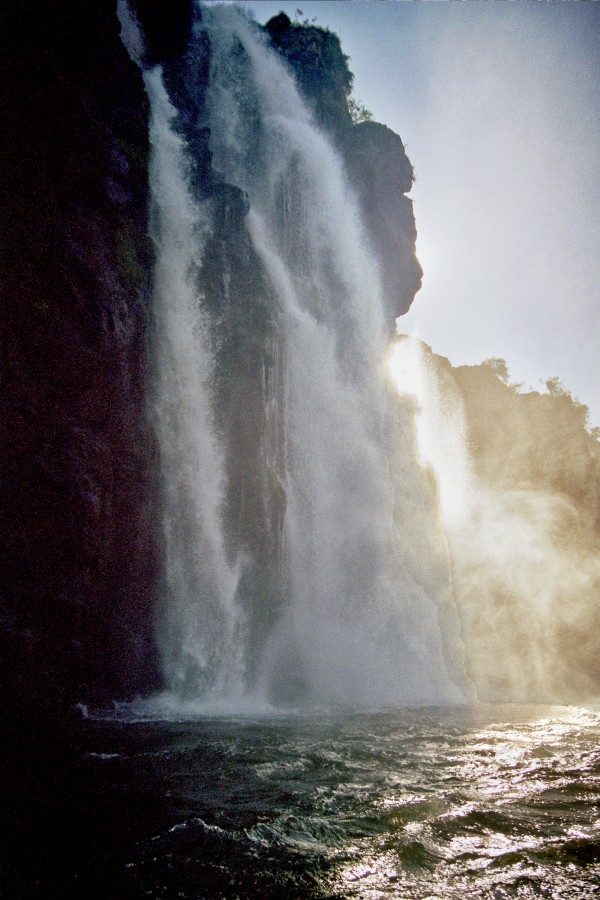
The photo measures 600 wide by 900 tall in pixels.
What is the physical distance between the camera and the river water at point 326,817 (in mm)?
3492

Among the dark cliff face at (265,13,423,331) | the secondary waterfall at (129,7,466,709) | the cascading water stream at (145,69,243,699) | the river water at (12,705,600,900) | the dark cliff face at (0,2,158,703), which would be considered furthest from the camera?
the dark cliff face at (265,13,423,331)

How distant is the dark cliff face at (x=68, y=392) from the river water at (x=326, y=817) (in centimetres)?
399

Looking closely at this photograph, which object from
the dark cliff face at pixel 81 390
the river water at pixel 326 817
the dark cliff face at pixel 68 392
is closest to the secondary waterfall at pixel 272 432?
the dark cliff face at pixel 81 390

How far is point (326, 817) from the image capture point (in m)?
4.79

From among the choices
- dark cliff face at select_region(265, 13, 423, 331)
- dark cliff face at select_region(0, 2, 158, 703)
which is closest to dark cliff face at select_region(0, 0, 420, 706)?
dark cliff face at select_region(0, 2, 158, 703)

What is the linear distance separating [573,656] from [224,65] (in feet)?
127

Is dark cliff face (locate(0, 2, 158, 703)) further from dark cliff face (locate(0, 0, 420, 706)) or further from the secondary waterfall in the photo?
the secondary waterfall

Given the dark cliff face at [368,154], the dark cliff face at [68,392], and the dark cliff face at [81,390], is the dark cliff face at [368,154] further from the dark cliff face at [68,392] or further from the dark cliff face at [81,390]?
the dark cliff face at [68,392]

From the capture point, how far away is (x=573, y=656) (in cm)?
2841

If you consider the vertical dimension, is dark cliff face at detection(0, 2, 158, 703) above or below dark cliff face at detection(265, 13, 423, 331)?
below

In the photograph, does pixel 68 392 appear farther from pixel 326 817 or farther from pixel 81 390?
pixel 326 817

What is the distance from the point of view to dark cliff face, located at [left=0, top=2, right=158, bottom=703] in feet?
37.2

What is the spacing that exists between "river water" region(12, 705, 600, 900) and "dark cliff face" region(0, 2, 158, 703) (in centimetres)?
399

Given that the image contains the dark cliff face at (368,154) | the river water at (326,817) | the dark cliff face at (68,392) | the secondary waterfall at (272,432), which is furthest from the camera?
the dark cliff face at (368,154)
